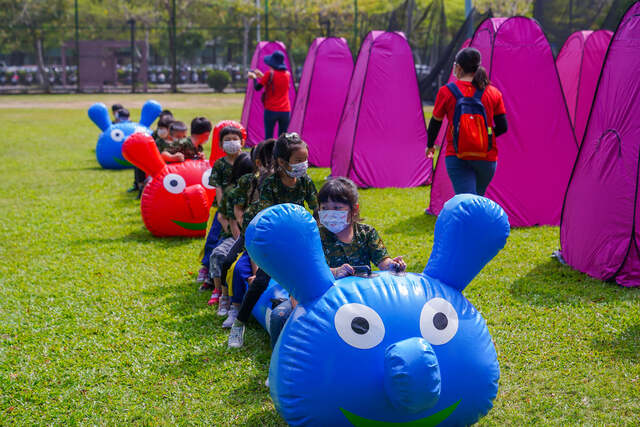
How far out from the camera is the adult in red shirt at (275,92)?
1202 cm

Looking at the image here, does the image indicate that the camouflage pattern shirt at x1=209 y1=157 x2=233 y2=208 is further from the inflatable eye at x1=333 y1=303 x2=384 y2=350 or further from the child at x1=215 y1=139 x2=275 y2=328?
the inflatable eye at x1=333 y1=303 x2=384 y2=350

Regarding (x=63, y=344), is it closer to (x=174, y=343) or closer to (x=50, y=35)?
(x=174, y=343)

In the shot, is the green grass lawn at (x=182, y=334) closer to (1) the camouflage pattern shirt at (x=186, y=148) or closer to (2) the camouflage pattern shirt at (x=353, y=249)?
(2) the camouflage pattern shirt at (x=353, y=249)

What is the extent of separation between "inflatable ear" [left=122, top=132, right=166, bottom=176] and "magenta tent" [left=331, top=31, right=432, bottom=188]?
3.83 m

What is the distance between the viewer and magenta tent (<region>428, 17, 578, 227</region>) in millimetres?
7777

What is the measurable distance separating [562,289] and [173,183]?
429cm

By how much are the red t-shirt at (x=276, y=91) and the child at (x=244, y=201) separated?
7287 mm

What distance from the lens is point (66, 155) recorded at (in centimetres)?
1571

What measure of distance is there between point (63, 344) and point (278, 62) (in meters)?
8.72

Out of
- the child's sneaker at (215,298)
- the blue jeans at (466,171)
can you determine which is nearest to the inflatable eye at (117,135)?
the child's sneaker at (215,298)

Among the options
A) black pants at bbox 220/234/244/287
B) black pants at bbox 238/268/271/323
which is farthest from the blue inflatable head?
black pants at bbox 220/234/244/287

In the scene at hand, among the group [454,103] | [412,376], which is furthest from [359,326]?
[454,103]

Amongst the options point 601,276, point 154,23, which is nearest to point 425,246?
point 601,276

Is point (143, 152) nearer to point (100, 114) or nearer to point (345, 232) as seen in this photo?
point (345, 232)
